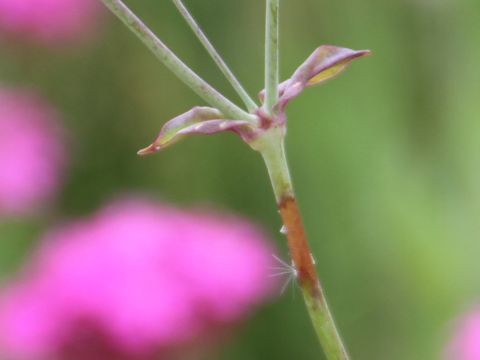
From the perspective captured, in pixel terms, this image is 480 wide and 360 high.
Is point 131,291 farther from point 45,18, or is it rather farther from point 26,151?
point 45,18

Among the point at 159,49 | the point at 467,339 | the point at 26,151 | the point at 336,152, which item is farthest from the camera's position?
the point at 336,152

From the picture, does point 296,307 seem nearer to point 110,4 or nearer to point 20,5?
point 20,5

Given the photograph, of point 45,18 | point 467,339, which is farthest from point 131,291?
point 45,18

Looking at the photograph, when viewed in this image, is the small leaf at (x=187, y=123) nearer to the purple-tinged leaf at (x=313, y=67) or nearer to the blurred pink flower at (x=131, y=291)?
the purple-tinged leaf at (x=313, y=67)

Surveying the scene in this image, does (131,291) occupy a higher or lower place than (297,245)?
higher

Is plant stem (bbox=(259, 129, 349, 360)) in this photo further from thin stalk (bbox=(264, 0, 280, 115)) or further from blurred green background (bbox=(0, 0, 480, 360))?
blurred green background (bbox=(0, 0, 480, 360))

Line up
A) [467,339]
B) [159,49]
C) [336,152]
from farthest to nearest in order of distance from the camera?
[336,152] < [467,339] < [159,49]

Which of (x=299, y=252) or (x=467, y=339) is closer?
(x=299, y=252)
